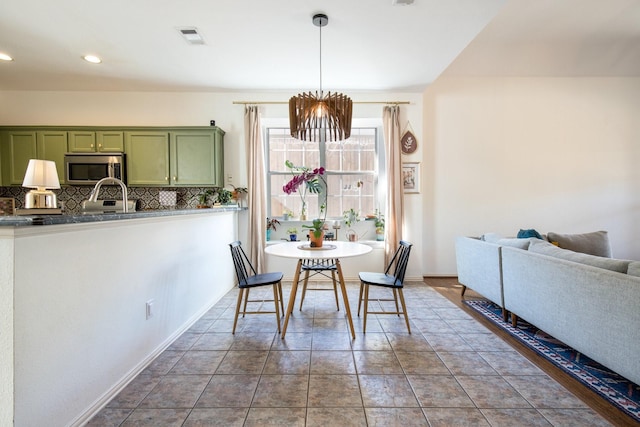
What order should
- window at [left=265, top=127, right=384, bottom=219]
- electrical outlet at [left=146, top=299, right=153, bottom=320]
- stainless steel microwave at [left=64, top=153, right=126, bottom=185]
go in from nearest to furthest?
1. electrical outlet at [left=146, top=299, right=153, bottom=320]
2. stainless steel microwave at [left=64, top=153, right=126, bottom=185]
3. window at [left=265, top=127, right=384, bottom=219]

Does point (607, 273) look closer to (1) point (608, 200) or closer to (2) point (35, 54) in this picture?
(1) point (608, 200)

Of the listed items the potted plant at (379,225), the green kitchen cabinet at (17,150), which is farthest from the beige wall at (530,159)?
the green kitchen cabinet at (17,150)

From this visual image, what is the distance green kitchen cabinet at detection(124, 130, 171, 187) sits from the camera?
3982 mm

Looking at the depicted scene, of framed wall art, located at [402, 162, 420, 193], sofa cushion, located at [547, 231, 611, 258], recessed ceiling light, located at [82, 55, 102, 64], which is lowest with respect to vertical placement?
sofa cushion, located at [547, 231, 611, 258]

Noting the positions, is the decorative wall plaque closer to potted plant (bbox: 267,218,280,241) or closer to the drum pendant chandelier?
the drum pendant chandelier

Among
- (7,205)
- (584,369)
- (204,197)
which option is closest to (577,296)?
(584,369)

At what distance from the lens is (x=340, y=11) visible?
246 cm

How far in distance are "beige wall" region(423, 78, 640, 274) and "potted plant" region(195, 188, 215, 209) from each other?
3233mm

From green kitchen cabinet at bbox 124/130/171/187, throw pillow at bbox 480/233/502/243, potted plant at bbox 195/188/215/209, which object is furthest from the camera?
potted plant at bbox 195/188/215/209

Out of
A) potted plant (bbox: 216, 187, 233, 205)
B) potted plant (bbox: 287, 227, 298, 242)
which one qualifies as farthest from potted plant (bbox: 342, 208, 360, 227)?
potted plant (bbox: 216, 187, 233, 205)

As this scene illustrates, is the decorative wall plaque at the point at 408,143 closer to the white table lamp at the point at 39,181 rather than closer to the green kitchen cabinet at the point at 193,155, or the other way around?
the green kitchen cabinet at the point at 193,155

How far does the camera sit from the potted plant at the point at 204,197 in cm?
413

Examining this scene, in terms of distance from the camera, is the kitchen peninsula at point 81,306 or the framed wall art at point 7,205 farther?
the framed wall art at point 7,205

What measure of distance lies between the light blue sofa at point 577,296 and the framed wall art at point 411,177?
5.26 feet
